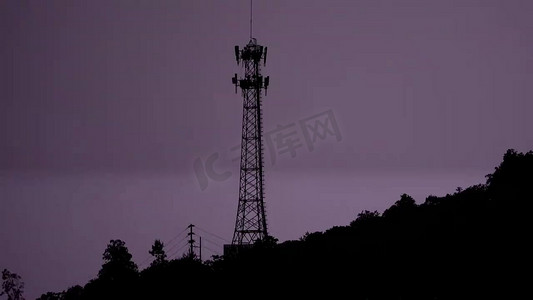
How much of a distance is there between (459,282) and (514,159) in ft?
161

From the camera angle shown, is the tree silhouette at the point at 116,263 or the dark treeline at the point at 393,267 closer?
the dark treeline at the point at 393,267

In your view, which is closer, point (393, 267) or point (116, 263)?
point (393, 267)

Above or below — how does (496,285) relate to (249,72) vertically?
below

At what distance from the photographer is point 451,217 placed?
64.4m

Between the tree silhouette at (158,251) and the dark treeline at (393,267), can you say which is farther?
the tree silhouette at (158,251)

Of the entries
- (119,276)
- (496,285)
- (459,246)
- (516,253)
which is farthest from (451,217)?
(119,276)

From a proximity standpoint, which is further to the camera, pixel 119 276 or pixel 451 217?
pixel 119 276

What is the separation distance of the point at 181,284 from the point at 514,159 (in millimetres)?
53851

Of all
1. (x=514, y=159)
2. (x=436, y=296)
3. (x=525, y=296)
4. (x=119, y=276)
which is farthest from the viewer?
(x=514, y=159)

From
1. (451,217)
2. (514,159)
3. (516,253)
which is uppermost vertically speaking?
(514,159)

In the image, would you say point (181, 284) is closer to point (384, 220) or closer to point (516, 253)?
point (516, 253)

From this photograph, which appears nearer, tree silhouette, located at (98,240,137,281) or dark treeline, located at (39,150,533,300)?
dark treeline, located at (39,150,533,300)

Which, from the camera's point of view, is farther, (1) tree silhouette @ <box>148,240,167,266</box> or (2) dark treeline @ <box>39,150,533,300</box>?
(1) tree silhouette @ <box>148,240,167,266</box>

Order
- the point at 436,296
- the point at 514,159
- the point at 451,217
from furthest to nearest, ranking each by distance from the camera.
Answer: the point at 514,159, the point at 451,217, the point at 436,296
